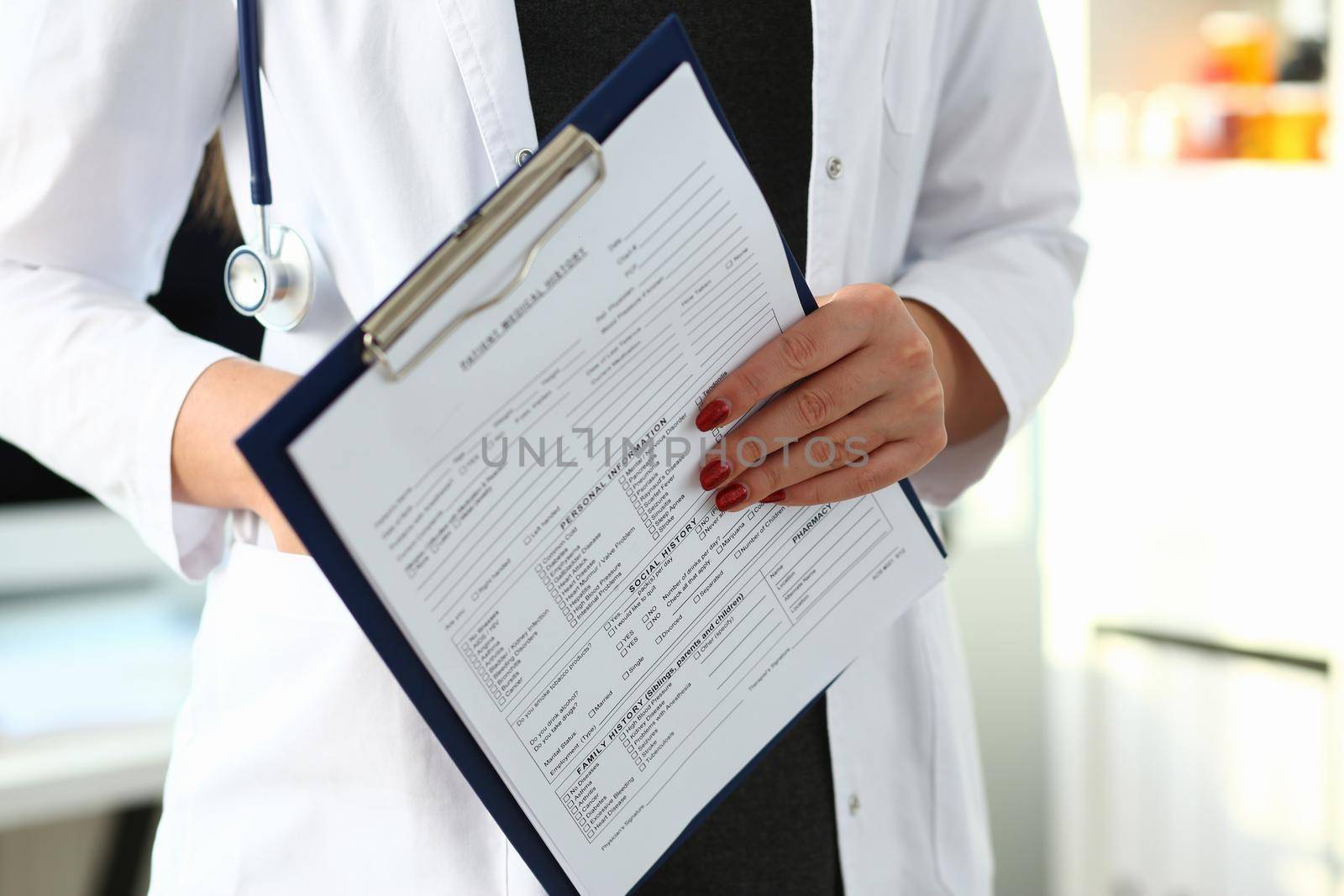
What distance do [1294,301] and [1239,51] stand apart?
0.43 meters

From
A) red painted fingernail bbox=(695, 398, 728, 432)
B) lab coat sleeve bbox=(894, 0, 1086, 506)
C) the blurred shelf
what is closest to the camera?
red painted fingernail bbox=(695, 398, 728, 432)

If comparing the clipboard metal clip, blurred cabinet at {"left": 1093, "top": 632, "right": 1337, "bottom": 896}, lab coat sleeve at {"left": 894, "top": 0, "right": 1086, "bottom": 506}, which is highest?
the clipboard metal clip

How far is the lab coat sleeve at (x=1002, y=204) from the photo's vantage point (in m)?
0.72

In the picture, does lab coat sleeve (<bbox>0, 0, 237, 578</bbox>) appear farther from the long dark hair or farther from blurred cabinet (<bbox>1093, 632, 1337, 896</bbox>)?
blurred cabinet (<bbox>1093, 632, 1337, 896</bbox>)

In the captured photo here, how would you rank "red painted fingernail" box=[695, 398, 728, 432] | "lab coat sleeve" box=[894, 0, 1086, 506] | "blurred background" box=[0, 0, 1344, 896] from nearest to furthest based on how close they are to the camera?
"red painted fingernail" box=[695, 398, 728, 432] < "lab coat sleeve" box=[894, 0, 1086, 506] < "blurred background" box=[0, 0, 1344, 896]

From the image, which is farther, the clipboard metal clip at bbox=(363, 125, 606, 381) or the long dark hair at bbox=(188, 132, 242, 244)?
the long dark hair at bbox=(188, 132, 242, 244)

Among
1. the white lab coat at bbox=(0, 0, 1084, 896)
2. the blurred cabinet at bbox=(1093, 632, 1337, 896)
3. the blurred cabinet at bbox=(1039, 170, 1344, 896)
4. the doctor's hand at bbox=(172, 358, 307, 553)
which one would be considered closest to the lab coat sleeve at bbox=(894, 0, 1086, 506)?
the white lab coat at bbox=(0, 0, 1084, 896)

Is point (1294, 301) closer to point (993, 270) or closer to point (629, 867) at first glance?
point (993, 270)

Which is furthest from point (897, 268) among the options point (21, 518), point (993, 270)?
point (21, 518)

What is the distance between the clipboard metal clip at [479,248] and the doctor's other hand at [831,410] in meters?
0.11

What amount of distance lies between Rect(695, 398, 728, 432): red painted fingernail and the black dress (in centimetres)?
22

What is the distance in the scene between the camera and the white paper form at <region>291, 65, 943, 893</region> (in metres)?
0.39

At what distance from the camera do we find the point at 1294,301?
1401 mm

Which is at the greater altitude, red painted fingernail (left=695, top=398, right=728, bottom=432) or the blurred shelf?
red painted fingernail (left=695, top=398, right=728, bottom=432)
